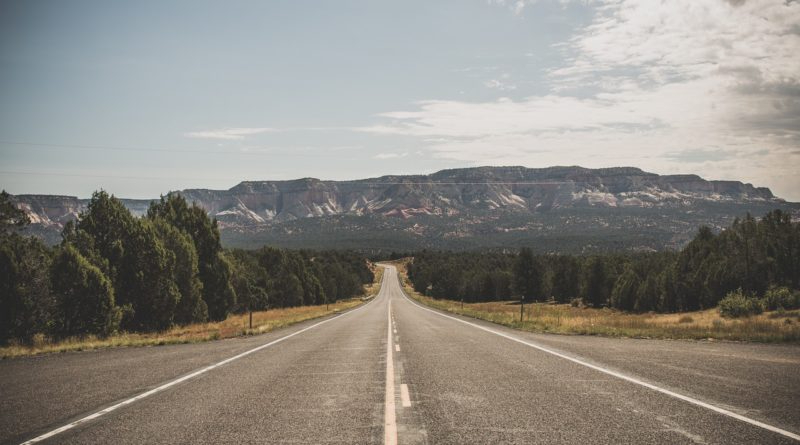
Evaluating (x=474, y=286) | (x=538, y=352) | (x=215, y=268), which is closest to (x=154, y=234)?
(x=215, y=268)

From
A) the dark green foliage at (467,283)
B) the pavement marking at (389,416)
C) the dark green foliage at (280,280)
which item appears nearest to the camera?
the pavement marking at (389,416)

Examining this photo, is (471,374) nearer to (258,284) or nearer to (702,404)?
(702,404)

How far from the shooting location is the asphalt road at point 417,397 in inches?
226

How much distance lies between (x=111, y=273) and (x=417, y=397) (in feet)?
82.8

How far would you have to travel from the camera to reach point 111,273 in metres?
26.8

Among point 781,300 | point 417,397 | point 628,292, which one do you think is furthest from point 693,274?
point 417,397

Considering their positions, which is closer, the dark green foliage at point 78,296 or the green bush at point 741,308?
the dark green foliage at point 78,296

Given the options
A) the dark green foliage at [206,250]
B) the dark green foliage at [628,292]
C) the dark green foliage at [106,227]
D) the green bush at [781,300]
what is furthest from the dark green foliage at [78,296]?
the dark green foliage at [628,292]

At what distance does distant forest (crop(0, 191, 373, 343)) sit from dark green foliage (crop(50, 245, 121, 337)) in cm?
4

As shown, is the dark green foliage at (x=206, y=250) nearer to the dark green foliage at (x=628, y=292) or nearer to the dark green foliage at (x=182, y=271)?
the dark green foliage at (x=182, y=271)

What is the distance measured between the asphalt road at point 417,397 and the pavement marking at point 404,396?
2 centimetres

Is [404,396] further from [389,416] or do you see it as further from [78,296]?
[78,296]

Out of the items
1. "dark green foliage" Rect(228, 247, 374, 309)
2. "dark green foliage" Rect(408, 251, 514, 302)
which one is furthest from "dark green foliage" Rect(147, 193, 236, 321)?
"dark green foliage" Rect(408, 251, 514, 302)

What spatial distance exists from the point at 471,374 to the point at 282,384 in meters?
3.79
